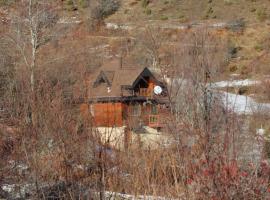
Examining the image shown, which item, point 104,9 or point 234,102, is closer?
point 234,102

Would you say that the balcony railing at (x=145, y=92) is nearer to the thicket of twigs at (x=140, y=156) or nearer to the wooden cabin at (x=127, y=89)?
the wooden cabin at (x=127, y=89)

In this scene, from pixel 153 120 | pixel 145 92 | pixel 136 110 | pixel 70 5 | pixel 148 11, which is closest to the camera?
pixel 153 120

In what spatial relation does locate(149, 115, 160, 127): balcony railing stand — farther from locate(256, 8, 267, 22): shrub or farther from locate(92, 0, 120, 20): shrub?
locate(256, 8, 267, 22): shrub

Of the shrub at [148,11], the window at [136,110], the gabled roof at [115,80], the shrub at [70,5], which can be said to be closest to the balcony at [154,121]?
the window at [136,110]

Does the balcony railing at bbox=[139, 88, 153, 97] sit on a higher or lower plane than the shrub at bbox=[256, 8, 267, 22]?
lower

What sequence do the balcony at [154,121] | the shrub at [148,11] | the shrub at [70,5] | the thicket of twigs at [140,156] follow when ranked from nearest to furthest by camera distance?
the thicket of twigs at [140,156] → the balcony at [154,121] → the shrub at [148,11] → the shrub at [70,5]

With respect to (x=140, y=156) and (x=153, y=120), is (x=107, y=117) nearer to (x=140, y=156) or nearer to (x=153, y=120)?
(x=140, y=156)

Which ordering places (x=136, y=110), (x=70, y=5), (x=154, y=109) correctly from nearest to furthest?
1. (x=154, y=109)
2. (x=136, y=110)
3. (x=70, y=5)

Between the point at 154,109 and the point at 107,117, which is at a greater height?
the point at 107,117

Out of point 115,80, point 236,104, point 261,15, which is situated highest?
point 261,15

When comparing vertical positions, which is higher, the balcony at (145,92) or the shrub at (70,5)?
the shrub at (70,5)

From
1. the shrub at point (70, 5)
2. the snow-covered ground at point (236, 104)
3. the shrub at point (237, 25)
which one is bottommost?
the snow-covered ground at point (236, 104)

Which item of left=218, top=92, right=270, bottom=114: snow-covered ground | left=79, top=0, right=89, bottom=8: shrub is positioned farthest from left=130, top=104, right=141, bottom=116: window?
left=79, top=0, right=89, bottom=8: shrub

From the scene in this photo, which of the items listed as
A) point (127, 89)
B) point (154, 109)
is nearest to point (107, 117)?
point (154, 109)
